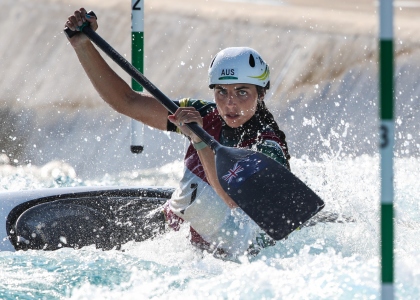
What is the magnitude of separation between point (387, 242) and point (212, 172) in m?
1.37

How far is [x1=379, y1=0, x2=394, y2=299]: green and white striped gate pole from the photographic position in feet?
7.61

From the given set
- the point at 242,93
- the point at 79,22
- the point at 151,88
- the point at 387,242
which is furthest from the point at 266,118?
the point at 387,242

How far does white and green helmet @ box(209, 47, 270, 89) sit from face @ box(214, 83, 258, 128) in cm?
3

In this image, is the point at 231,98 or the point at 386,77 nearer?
the point at 386,77

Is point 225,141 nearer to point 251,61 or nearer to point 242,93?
point 242,93

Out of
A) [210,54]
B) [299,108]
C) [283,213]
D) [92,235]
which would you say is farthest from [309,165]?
[210,54]

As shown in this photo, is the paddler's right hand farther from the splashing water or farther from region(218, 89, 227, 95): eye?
the splashing water

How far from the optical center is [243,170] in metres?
3.61

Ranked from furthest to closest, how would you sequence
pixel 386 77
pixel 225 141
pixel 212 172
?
pixel 225 141
pixel 212 172
pixel 386 77

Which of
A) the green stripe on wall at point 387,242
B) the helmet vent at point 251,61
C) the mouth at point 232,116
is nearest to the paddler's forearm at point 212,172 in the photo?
the mouth at point 232,116

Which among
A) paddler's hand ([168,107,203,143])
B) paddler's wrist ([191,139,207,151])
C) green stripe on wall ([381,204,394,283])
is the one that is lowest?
green stripe on wall ([381,204,394,283])

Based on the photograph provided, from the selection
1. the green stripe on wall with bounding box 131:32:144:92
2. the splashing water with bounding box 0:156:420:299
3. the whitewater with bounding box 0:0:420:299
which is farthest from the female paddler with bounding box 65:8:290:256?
the green stripe on wall with bounding box 131:32:144:92

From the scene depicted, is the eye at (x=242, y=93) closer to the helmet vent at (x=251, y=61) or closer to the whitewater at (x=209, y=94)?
the helmet vent at (x=251, y=61)

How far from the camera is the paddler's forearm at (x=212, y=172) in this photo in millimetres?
3682
